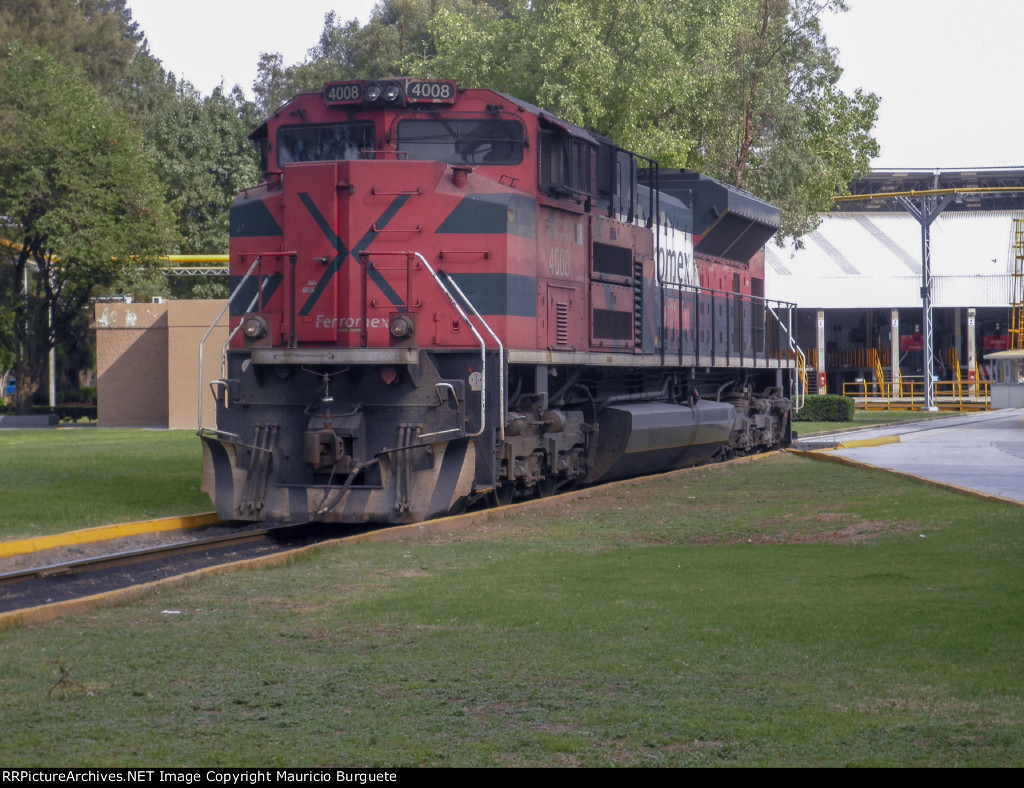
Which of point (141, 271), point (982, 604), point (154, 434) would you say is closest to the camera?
point (982, 604)

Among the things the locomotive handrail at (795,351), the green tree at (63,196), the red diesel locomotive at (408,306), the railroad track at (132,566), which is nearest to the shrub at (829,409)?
the locomotive handrail at (795,351)

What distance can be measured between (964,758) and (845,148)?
106 feet

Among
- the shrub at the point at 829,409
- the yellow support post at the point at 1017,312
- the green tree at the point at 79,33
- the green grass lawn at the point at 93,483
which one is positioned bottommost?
the green grass lawn at the point at 93,483

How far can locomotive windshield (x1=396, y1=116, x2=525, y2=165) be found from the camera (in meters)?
12.1

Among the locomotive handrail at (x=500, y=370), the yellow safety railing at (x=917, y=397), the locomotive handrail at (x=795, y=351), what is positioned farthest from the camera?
the yellow safety railing at (x=917, y=397)

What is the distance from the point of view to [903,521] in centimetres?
1140

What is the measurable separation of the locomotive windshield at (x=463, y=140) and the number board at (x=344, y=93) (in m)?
0.49

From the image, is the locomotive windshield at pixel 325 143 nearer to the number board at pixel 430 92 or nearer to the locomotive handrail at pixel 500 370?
the number board at pixel 430 92

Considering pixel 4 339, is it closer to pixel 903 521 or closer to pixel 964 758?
pixel 903 521

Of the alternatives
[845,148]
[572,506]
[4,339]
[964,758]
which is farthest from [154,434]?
[964,758]

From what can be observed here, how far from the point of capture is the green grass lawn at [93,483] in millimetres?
12414

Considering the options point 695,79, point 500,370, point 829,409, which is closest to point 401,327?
point 500,370

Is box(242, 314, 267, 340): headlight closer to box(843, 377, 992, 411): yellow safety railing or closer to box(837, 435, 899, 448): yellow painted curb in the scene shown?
box(837, 435, 899, 448): yellow painted curb

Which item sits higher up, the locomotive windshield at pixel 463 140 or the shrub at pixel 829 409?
the locomotive windshield at pixel 463 140
